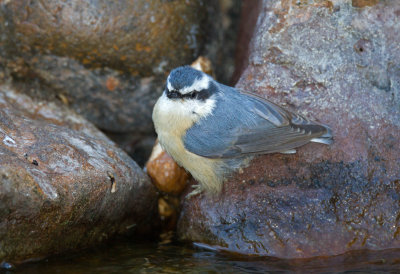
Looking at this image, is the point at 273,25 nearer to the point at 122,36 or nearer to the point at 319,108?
the point at 319,108

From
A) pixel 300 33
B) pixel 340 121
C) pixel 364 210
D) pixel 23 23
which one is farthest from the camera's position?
pixel 23 23

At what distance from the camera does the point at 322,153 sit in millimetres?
4637

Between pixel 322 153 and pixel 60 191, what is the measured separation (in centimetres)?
245

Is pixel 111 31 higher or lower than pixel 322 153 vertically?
higher

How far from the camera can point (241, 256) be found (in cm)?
446

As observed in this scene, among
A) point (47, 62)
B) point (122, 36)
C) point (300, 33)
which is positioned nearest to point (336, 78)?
point (300, 33)

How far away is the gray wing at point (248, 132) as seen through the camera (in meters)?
4.45

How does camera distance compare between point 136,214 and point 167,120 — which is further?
point 136,214

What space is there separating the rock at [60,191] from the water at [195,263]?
0.14 meters

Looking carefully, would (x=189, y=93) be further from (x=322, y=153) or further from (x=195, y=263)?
(x=195, y=263)

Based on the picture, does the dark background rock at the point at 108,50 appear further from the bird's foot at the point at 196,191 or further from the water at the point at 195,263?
the water at the point at 195,263

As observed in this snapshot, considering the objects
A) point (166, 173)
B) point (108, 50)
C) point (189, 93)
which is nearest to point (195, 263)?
point (166, 173)

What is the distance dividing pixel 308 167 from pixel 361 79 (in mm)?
1067

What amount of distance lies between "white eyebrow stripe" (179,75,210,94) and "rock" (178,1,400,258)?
668mm
